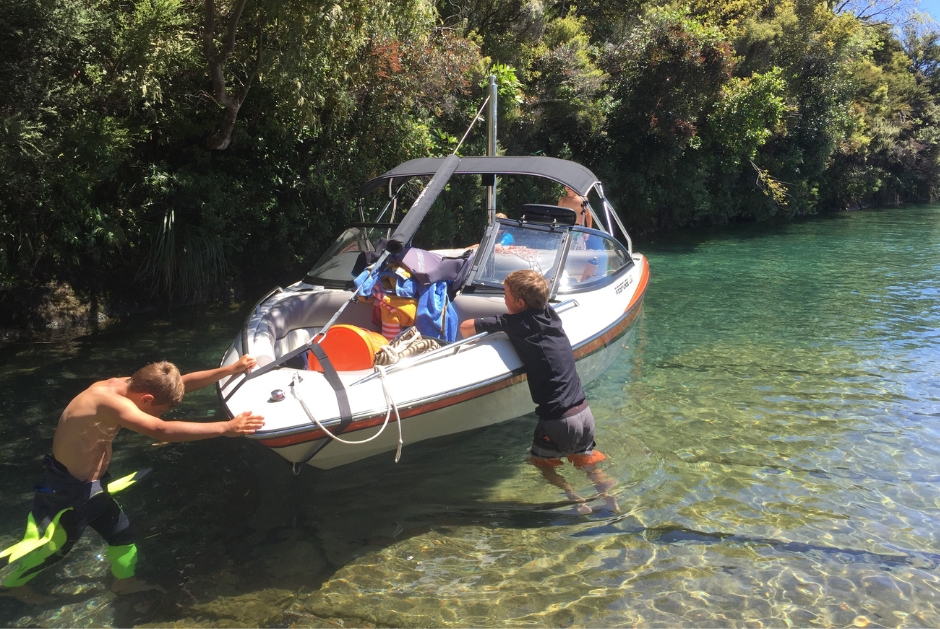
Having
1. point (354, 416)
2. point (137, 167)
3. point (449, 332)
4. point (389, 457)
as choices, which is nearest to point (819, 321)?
point (449, 332)

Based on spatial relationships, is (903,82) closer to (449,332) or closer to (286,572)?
(449,332)

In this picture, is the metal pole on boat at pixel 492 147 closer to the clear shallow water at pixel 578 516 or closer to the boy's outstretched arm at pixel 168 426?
the clear shallow water at pixel 578 516

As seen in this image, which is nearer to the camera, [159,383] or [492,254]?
[159,383]

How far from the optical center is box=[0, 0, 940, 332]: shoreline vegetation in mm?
6883

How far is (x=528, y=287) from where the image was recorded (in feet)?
14.2

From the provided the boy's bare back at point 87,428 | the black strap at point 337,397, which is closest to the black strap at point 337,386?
the black strap at point 337,397

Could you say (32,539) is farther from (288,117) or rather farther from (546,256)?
(288,117)

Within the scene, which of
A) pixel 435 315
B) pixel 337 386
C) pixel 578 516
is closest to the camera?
pixel 337 386

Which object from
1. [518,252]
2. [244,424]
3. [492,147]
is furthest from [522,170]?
[244,424]

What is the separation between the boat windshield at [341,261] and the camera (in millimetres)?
5941

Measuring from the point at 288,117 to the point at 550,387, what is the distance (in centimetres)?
606

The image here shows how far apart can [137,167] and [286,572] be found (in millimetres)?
6302

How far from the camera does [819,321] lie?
27.4 feet

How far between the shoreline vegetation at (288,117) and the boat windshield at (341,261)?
212cm
